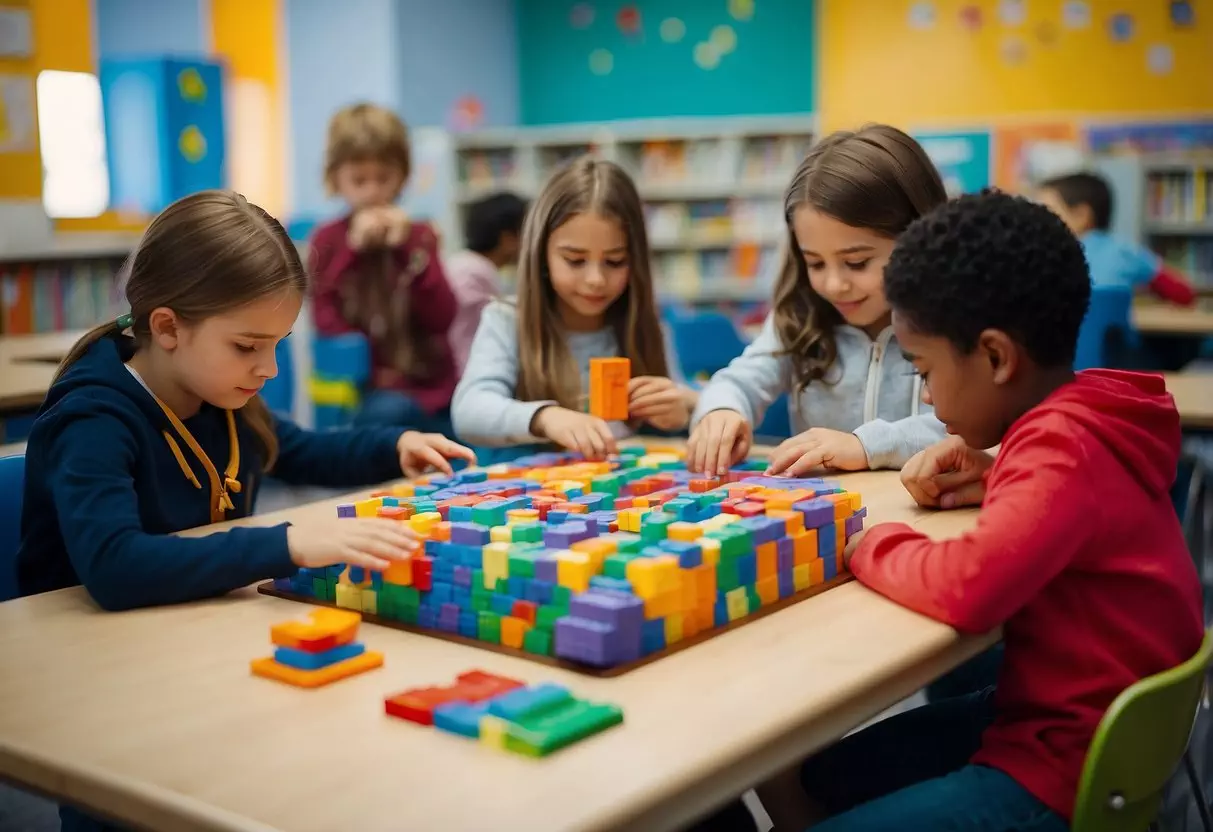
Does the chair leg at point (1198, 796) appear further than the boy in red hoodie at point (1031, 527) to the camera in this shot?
Yes

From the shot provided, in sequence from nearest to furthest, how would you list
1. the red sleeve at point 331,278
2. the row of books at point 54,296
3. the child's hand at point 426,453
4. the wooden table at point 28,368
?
1. the child's hand at point 426,453
2. the wooden table at point 28,368
3. the red sleeve at point 331,278
4. the row of books at point 54,296

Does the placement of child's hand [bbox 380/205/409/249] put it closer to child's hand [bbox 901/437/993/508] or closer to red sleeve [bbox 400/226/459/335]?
red sleeve [bbox 400/226/459/335]

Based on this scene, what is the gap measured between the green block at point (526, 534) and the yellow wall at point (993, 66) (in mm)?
6843

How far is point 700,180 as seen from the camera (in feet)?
27.0

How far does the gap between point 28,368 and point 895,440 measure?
2.55 metres

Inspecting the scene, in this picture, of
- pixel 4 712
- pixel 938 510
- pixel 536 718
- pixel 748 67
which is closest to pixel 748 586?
pixel 536 718

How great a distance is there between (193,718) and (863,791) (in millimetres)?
893

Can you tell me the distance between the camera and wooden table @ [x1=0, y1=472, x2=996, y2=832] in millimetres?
899

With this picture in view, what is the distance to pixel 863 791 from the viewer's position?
1598 mm

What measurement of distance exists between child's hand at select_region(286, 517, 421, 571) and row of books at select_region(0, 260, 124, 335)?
464 centimetres

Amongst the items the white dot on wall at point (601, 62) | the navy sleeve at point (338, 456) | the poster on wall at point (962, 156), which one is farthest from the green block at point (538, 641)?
the white dot on wall at point (601, 62)

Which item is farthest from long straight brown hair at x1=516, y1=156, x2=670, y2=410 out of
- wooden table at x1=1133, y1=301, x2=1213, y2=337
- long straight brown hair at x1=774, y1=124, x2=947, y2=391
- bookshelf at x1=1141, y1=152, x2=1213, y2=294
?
bookshelf at x1=1141, y1=152, x2=1213, y2=294

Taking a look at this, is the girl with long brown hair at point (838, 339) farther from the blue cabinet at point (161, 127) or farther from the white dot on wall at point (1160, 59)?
the blue cabinet at point (161, 127)

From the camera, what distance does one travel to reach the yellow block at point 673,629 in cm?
120
